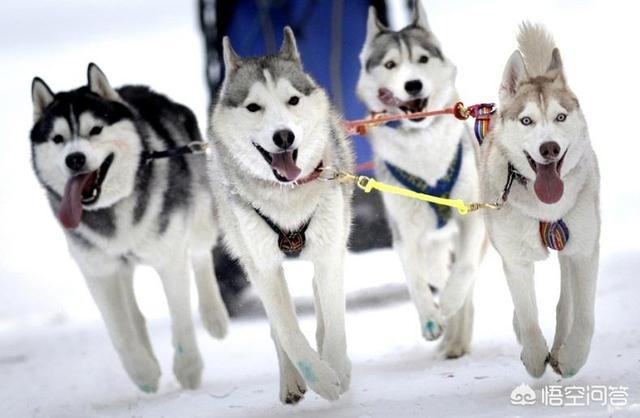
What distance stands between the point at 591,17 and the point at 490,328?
6808mm

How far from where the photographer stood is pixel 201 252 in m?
4.39

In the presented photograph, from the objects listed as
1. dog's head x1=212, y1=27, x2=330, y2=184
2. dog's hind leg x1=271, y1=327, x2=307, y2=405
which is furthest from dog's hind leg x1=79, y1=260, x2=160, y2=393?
dog's head x1=212, y1=27, x2=330, y2=184

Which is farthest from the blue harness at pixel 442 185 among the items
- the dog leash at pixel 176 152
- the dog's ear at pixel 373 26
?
the dog leash at pixel 176 152

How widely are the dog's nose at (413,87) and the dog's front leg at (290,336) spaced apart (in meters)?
1.26

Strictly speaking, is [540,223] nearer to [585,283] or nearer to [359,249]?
[585,283]

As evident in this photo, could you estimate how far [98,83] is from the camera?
3957 mm

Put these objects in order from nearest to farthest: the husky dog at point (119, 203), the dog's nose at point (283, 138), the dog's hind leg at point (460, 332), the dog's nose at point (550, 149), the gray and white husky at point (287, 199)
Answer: the dog's nose at point (550, 149), the dog's nose at point (283, 138), the gray and white husky at point (287, 199), the husky dog at point (119, 203), the dog's hind leg at point (460, 332)

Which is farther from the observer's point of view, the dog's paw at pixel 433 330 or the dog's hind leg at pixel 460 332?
the dog's hind leg at pixel 460 332

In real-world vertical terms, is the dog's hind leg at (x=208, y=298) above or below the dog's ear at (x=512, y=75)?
below

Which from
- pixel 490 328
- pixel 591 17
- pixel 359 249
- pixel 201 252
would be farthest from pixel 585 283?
pixel 591 17

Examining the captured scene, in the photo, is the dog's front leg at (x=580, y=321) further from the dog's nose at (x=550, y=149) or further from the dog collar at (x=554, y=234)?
the dog's nose at (x=550, y=149)

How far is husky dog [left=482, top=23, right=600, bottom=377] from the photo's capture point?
292 cm

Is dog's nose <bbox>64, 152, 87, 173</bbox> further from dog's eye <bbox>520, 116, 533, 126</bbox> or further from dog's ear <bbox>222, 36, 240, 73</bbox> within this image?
dog's eye <bbox>520, 116, 533, 126</bbox>

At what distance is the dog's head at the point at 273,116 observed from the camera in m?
3.03
